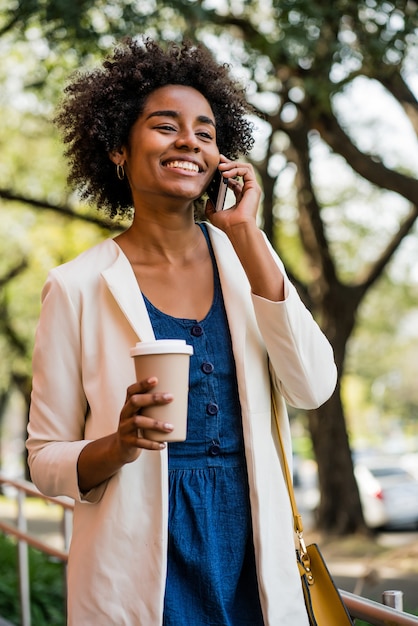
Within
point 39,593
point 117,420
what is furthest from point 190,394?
point 39,593

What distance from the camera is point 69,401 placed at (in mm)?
1928

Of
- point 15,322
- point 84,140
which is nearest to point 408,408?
point 15,322

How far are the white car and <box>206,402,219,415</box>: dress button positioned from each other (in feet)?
55.6

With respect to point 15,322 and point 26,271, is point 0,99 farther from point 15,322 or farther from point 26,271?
point 15,322

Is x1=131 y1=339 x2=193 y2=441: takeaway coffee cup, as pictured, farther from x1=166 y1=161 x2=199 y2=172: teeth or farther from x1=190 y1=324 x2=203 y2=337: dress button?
x1=166 y1=161 x2=199 y2=172: teeth

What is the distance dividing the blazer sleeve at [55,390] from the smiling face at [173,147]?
1.04 feet

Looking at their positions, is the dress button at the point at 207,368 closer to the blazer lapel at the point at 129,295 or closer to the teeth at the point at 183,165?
the blazer lapel at the point at 129,295

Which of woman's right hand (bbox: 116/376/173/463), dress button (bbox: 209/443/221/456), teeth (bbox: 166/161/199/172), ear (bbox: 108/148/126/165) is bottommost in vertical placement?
dress button (bbox: 209/443/221/456)

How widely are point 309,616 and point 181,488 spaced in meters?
0.39

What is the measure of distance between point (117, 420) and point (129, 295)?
275 mm

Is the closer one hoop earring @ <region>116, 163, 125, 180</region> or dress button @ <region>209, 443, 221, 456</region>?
dress button @ <region>209, 443, 221, 456</region>

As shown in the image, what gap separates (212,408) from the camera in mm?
1903

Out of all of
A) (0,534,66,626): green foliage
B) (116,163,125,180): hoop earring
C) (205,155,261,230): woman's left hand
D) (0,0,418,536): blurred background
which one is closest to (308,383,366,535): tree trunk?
(0,0,418,536): blurred background

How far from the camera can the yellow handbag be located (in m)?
1.91
